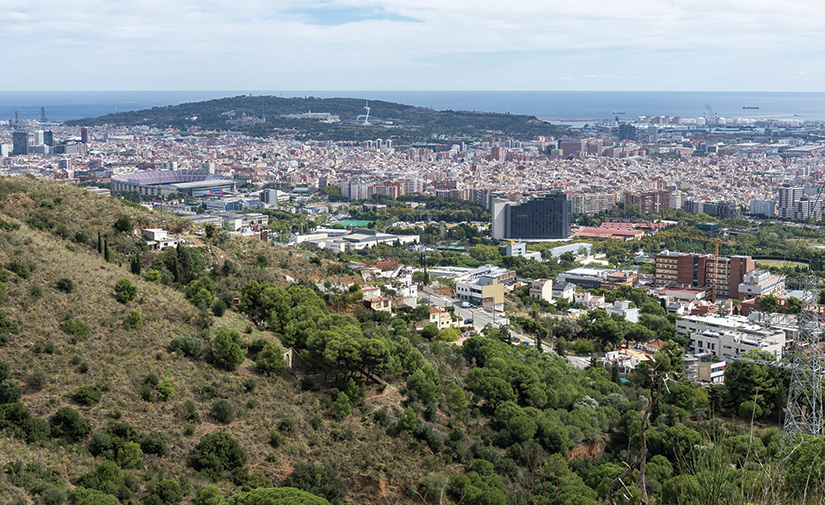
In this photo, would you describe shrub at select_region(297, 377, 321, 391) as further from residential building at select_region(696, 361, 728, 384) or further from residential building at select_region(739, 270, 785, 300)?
residential building at select_region(739, 270, 785, 300)

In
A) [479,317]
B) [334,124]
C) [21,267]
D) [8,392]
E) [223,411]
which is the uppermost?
[334,124]

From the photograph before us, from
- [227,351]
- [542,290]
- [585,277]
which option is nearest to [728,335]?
[542,290]

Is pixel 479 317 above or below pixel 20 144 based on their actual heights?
below

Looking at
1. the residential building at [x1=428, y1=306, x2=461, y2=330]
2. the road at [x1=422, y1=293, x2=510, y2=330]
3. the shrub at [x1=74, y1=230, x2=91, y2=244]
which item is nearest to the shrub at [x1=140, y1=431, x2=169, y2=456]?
the shrub at [x1=74, y1=230, x2=91, y2=244]

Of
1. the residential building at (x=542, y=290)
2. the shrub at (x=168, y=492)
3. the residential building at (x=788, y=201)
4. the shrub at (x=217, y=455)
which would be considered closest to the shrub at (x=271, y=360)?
the shrub at (x=217, y=455)

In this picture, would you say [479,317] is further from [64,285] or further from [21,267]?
[21,267]

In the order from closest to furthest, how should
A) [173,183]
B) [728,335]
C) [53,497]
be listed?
[53,497]
[728,335]
[173,183]
